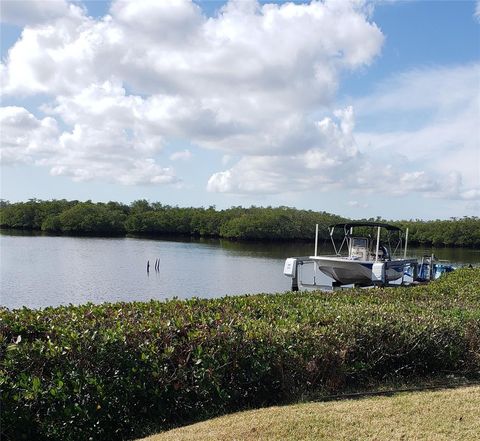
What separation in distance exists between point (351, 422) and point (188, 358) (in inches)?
67.9

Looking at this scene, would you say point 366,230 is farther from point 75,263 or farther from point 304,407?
point 304,407

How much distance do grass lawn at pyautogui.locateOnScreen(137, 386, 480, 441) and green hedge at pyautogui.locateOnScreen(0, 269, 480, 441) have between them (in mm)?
386

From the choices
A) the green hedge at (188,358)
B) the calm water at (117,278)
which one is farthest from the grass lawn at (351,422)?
the calm water at (117,278)

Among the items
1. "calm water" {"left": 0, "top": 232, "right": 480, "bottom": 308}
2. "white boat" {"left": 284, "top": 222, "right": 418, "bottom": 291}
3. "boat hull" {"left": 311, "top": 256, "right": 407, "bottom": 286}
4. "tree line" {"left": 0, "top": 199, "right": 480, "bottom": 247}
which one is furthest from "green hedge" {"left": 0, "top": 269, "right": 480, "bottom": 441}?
"tree line" {"left": 0, "top": 199, "right": 480, "bottom": 247}

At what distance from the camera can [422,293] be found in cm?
1105

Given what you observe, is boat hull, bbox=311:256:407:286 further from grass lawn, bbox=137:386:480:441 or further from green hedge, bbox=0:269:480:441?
grass lawn, bbox=137:386:480:441

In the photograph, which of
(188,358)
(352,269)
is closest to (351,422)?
(188,358)

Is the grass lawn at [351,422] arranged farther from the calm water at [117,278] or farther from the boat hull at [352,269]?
the calm water at [117,278]

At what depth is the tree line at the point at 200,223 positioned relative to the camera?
102 meters

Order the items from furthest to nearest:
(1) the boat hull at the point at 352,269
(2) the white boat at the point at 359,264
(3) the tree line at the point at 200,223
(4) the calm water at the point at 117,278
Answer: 1. (3) the tree line at the point at 200,223
2. (4) the calm water at the point at 117,278
3. (1) the boat hull at the point at 352,269
4. (2) the white boat at the point at 359,264

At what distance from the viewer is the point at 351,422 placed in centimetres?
492

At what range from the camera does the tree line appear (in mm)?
102438

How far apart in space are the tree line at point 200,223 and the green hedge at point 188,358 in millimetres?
91579

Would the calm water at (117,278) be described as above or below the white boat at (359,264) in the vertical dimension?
below
